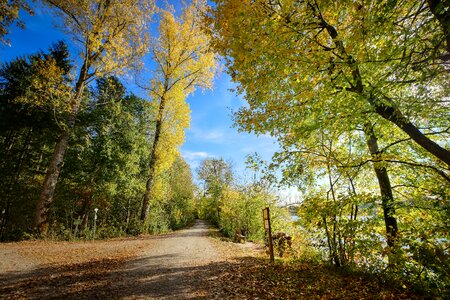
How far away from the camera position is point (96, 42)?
442 inches

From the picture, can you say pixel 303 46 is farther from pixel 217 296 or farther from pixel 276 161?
pixel 217 296

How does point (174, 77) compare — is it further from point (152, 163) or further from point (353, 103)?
point (353, 103)

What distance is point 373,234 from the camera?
5.10 metres

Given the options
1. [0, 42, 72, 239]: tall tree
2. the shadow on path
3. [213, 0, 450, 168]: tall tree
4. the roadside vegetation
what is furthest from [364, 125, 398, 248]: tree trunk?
[0, 42, 72, 239]: tall tree

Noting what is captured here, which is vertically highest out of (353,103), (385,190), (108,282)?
(353,103)

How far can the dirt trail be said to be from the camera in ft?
13.9

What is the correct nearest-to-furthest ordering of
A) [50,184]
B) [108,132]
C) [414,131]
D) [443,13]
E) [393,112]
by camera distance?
[443,13], [393,112], [414,131], [50,184], [108,132]

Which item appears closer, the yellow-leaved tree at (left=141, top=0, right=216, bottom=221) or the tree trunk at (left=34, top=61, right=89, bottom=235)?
the tree trunk at (left=34, top=61, right=89, bottom=235)

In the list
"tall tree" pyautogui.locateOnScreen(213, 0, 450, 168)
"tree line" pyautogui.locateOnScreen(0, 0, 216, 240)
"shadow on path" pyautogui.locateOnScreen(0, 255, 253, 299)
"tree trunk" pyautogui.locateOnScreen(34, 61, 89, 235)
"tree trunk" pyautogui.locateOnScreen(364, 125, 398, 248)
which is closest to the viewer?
"tall tree" pyautogui.locateOnScreen(213, 0, 450, 168)

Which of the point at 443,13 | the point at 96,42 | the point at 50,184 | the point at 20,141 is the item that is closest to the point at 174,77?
the point at 96,42

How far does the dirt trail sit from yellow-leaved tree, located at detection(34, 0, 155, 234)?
3.77m

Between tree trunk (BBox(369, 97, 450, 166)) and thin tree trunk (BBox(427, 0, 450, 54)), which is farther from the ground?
thin tree trunk (BBox(427, 0, 450, 54))

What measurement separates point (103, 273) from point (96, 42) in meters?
10.8

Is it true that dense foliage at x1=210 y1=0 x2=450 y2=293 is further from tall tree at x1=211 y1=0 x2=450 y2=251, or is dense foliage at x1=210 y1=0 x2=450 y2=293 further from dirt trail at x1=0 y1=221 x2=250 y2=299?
dirt trail at x1=0 y1=221 x2=250 y2=299
